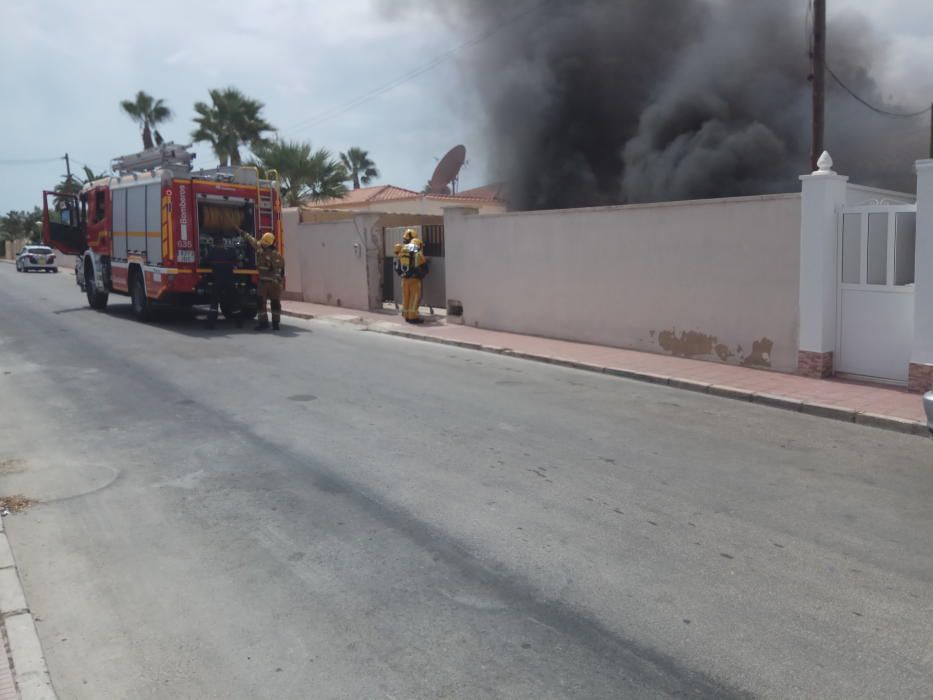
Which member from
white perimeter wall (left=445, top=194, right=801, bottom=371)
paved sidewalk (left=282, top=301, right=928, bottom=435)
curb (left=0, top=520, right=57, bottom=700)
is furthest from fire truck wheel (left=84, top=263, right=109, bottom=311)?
curb (left=0, top=520, right=57, bottom=700)

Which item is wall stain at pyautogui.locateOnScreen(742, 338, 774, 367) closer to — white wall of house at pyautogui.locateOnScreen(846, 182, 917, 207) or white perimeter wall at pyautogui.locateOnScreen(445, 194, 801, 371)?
white perimeter wall at pyautogui.locateOnScreen(445, 194, 801, 371)

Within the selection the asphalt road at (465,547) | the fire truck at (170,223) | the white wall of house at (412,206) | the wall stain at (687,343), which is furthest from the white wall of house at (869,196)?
the white wall of house at (412,206)

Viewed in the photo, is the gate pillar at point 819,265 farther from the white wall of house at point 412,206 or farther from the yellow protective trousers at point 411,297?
the white wall of house at point 412,206

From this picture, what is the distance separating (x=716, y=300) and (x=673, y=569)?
23.5ft

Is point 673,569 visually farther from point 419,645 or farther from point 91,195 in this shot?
point 91,195

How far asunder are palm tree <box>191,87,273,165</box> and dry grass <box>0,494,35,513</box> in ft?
88.2

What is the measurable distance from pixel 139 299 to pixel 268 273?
3235mm

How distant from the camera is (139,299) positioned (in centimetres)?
1596

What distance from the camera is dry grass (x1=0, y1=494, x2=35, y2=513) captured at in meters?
5.18

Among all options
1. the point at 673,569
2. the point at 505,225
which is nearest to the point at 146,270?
the point at 505,225

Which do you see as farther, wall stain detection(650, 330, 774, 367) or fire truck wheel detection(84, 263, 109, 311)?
fire truck wheel detection(84, 263, 109, 311)

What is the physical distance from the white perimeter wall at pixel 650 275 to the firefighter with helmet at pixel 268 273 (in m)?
3.52

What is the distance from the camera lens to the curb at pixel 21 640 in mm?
3104

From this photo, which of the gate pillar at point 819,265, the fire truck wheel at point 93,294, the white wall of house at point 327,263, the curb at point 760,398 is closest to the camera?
the curb at point 760,398
